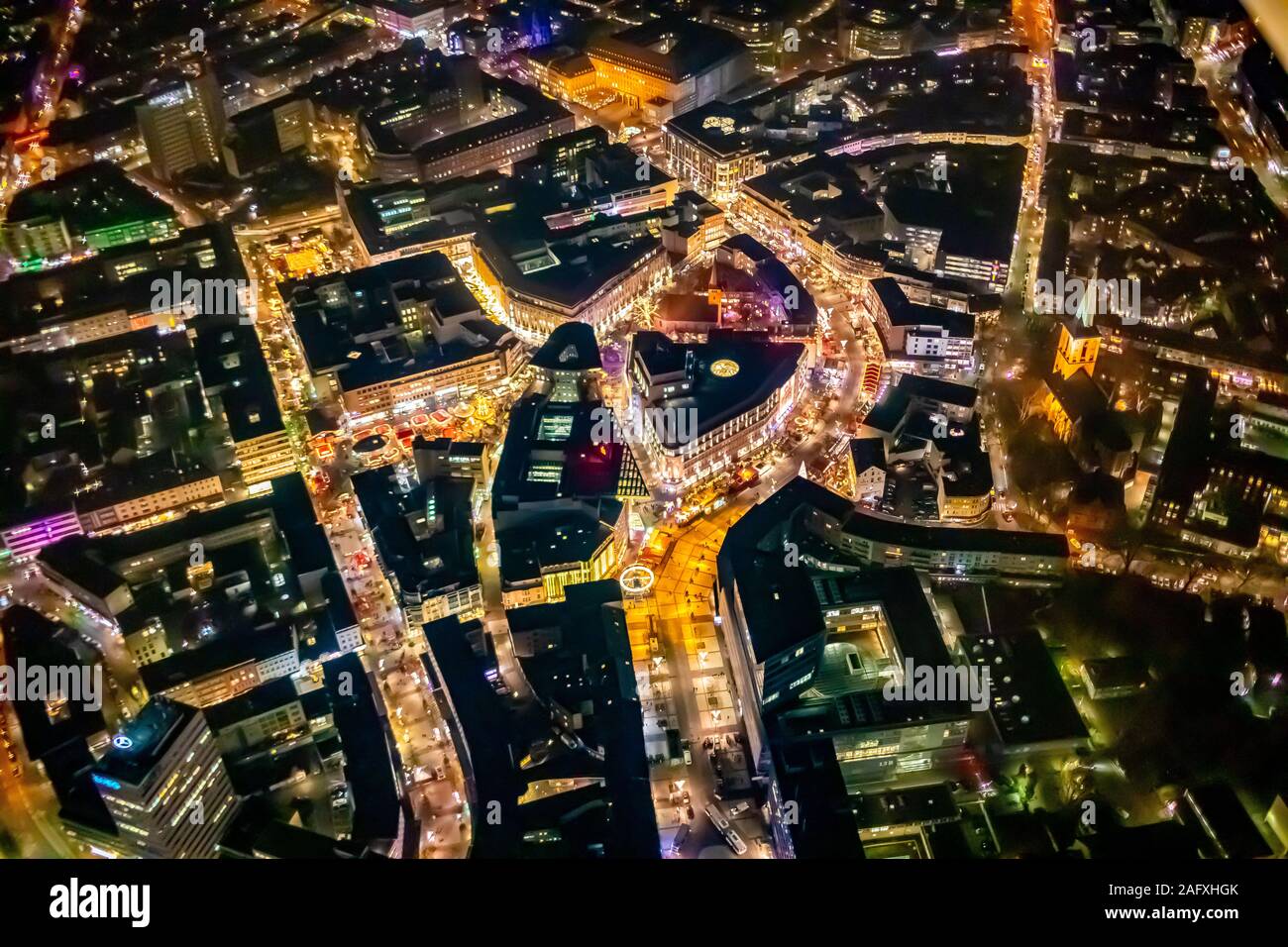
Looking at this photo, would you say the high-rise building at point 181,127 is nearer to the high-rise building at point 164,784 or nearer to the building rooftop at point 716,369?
the building rooftop at point 716,369

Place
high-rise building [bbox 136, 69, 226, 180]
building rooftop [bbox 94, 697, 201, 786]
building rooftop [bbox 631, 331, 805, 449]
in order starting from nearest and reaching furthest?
building rooftop [bbox 94, 697, 201, 786] < building rooftop [bbox 631, 331, 805, 449] < high-rise building [bbox 136, 69, 226, 180]

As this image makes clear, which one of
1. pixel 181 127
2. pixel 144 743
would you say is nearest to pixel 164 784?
pixel 144 743

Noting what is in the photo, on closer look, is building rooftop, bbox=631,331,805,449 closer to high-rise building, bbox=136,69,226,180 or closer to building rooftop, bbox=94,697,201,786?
building rooftop, bbox=94,697,201,786

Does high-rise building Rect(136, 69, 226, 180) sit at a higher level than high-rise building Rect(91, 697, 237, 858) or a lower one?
higher

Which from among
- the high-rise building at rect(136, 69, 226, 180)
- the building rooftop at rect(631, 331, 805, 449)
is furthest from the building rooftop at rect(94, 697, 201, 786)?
the high-rise building at rect(136, 69, 226, 180)

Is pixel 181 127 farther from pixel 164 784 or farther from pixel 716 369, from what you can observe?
pixel 164 784
